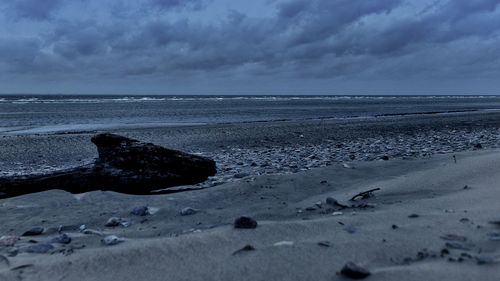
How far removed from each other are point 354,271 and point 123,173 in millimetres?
4738

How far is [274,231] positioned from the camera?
3324 millimetres

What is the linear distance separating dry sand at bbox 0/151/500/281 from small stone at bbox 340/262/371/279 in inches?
2.3

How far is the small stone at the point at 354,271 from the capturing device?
2.35 m

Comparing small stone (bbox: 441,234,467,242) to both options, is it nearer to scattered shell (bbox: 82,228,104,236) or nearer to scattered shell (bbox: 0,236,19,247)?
scattered shell (bbox: 82,228,104,236)

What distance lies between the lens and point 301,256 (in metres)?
2.74

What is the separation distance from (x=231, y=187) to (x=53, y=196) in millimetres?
2582

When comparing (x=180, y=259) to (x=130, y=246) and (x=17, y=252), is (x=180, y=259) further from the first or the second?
(x=17, y=252)

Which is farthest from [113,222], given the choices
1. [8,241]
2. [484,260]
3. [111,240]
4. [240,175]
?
[484,260]

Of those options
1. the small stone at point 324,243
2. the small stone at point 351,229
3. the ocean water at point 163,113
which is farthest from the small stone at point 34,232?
the ocean water at point 163,113

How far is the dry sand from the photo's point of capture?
2564 mm

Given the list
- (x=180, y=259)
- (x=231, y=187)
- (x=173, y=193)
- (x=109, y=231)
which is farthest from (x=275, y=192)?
(x=180, y=259)

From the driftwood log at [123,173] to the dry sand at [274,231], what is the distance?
35 centimetres

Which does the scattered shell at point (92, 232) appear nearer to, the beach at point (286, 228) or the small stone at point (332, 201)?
the beach at point (286, 228)

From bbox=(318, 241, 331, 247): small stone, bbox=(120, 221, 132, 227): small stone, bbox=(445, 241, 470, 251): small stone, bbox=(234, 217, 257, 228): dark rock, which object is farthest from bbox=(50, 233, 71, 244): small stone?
bbox=(445, 241, 470, 251): small stone
